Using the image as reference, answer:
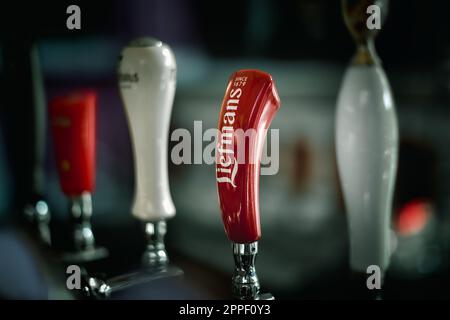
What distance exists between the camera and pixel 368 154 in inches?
30.6

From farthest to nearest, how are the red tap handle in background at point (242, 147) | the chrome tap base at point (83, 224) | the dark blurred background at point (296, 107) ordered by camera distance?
the chrome tap base at point (83, 224), the dark blurred background at point (296, 107), the red tap handle in background at point (242, 147)

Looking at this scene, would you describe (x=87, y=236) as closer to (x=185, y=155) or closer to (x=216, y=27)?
(x=185, y=155)

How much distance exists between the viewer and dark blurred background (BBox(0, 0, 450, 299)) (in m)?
0.82

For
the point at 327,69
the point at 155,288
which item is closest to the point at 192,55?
the point at 327,69

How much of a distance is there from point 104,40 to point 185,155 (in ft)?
0.62

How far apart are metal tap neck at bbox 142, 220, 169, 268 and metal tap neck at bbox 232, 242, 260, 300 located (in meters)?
0.14

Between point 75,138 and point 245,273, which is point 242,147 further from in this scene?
point 75,138

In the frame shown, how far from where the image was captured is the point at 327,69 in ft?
2.74

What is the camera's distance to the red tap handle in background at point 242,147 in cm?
71

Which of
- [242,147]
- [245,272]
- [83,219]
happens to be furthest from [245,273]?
[83,219]

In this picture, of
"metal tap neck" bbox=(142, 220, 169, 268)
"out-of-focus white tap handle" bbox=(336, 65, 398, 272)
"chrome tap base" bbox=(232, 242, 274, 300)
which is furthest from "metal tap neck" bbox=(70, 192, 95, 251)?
"out-of-focus white tap handle" bbox=(336, 65, 398, 272)

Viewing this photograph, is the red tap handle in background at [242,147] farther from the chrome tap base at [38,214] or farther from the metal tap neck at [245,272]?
the chrome tap base at [38,214]

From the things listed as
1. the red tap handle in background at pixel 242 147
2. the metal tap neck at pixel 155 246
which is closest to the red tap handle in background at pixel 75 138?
the metal tap neck at pixel 155 246

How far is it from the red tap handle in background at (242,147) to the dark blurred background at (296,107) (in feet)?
0.38
